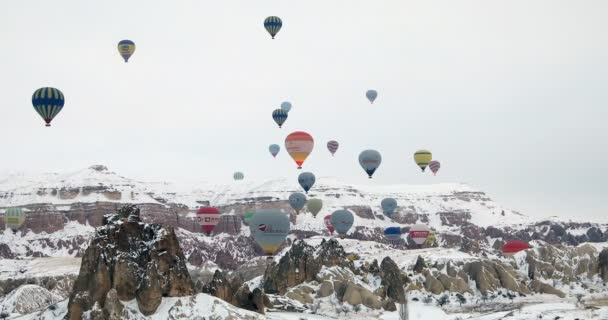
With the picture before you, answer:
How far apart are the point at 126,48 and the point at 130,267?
56614mm

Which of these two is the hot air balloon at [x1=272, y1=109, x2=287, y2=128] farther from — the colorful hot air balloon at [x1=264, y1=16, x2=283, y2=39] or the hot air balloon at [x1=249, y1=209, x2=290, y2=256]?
the colorful hot air balloon at [x1=264, y1=16, x2=283, y2=39]

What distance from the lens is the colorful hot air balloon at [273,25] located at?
495 ft

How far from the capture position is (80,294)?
342 feet

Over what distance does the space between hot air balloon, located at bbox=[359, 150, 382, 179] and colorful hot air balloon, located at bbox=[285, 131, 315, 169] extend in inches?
885

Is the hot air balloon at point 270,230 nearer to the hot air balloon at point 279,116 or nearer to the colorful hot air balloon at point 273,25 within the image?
the hot air balloon at point 279,116

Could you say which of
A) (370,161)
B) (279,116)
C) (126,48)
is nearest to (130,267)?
(126,48)

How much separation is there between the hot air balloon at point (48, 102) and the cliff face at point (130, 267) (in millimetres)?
23611

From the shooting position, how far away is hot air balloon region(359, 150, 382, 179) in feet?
596

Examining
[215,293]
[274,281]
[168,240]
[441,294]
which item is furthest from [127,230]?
[441,294]

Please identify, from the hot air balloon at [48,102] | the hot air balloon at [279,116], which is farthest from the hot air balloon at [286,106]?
the hot air balloon at [48,102]

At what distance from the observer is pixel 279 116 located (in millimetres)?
177250

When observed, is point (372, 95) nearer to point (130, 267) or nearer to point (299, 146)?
point (299, 146)

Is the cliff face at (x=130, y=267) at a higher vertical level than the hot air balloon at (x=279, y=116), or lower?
lower

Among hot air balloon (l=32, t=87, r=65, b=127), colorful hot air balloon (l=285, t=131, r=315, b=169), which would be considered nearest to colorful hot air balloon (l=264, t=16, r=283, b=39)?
colorful hot air balloon (l=285, t=131, r=315, b=169)
